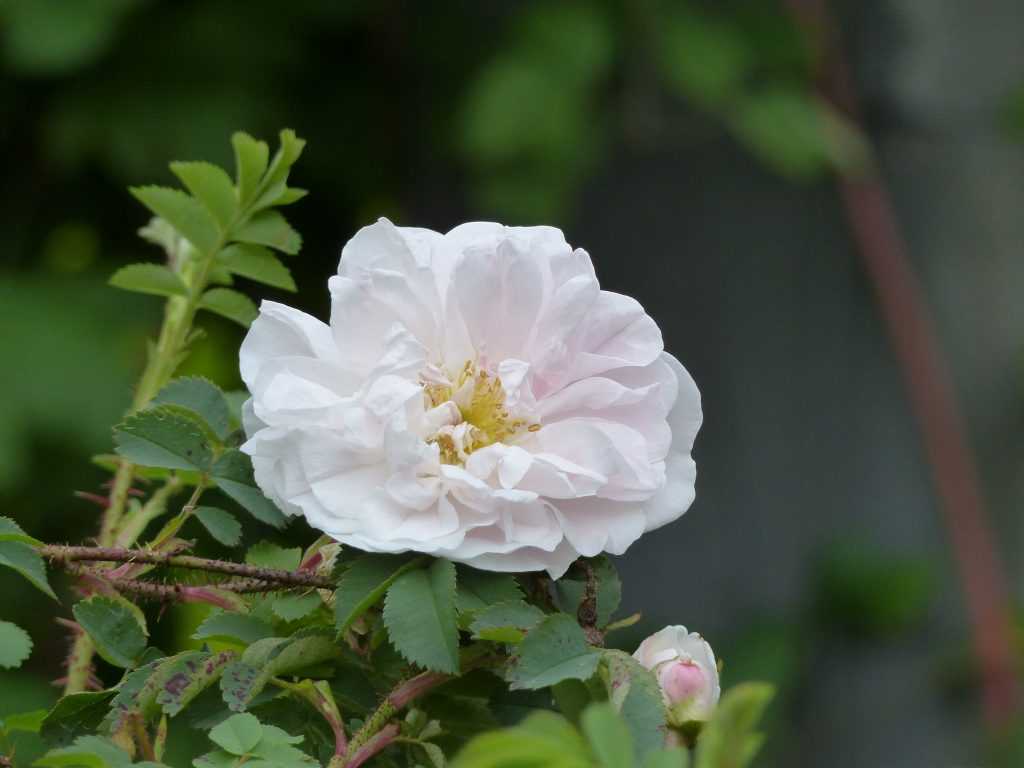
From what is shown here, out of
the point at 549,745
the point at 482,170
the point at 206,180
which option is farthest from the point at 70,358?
the point at 549,745

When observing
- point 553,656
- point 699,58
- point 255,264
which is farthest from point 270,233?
point 699,58

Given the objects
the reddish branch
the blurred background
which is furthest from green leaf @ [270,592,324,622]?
the reddish branch

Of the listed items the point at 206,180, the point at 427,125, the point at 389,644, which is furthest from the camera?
the point at 427,125

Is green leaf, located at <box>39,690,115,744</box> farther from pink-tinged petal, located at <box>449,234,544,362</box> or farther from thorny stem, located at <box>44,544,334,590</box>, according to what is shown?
pink-tinged petal, located at <box>449,234,544,362</box>

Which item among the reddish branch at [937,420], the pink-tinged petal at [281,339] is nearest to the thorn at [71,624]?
the pink-tinged petal at [281,339]

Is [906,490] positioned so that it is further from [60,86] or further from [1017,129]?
[60,86]

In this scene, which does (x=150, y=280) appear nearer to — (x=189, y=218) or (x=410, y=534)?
(x=189, y=218)
